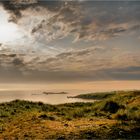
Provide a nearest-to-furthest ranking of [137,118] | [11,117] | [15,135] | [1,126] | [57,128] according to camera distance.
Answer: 1. [15,135]
2. [57,128]
3. [1,126]
4. [137,118]
5. [11,117]

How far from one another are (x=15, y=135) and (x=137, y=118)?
13.1 meters

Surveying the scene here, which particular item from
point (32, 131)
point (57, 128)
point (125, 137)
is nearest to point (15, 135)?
point (32, 131)

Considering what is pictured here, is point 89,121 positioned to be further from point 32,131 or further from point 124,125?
point 32,131

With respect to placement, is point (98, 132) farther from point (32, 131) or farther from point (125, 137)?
point (32, 131)

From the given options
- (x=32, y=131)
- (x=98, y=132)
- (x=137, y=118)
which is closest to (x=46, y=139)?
(x=32, y=131)

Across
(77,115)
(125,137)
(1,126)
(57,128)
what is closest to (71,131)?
(57,128)

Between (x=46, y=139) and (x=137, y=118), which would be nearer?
(x=46, y=139)

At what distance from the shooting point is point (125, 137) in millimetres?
25859

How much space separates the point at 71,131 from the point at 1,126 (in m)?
7.71

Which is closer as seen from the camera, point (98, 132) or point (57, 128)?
point (98, 132)

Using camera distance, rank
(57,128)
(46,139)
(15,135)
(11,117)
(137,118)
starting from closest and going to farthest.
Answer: (46,139) < (15,135) < (57,128) < (137,118) < (11,117)

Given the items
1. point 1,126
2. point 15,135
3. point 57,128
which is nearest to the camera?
point 15,135

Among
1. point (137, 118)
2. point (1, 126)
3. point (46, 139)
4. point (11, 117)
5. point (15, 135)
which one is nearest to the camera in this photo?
point (46, 139)

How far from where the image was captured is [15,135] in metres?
27.2
